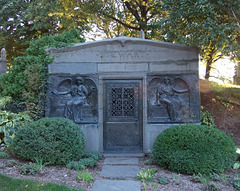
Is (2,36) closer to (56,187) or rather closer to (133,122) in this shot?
(133,122)

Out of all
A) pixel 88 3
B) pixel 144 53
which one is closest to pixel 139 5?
pixel 88 3

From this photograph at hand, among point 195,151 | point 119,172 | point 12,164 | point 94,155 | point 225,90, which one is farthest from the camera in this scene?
point 225,90

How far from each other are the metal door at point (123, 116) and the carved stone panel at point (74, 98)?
382mm

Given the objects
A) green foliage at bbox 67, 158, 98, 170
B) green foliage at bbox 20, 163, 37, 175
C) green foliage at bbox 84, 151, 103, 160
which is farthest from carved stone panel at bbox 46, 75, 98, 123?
green foliage at bbox 20, 163, 37, 175

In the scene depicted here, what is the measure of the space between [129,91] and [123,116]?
27.5 inches

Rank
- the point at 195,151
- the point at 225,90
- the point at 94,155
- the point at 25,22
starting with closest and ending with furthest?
the point at 195,151, the point at 94,155, the point at 225,90, the point at 25,22

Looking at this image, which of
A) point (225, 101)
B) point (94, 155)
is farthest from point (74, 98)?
point (225, 101)

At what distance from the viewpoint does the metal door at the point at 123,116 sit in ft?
20.9

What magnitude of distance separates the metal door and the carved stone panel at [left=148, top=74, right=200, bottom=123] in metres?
0.36

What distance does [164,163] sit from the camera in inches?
192

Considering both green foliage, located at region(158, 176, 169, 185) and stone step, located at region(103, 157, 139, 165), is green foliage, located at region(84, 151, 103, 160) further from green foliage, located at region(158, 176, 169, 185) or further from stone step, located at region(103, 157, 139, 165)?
green foliage, located at region(158, 176, 169, 185)

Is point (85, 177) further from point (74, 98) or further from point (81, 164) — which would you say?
point (74, 98)

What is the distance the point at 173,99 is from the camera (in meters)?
6.37

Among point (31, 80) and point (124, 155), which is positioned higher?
point (31, 80)
